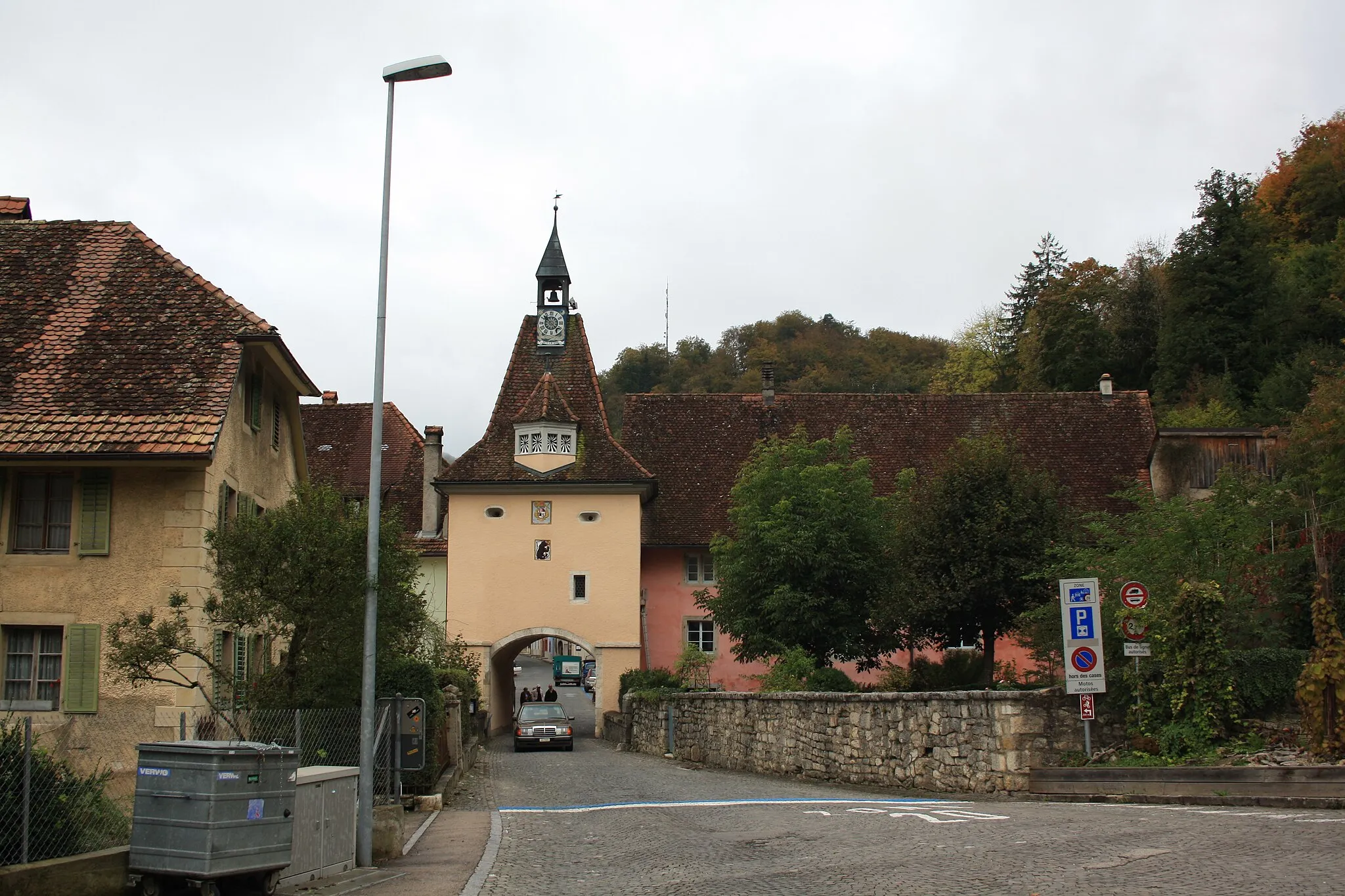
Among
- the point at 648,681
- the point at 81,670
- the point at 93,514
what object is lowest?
the point at 648,681

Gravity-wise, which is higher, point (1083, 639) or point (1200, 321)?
point (1200, 321)

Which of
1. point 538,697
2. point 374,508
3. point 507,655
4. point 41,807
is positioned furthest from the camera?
point 538,697

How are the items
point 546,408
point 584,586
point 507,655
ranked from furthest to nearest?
point 507,655, point 546,408, point 584,586

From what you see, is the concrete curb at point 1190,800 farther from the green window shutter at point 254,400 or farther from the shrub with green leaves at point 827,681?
the green window shutter at point 254,400

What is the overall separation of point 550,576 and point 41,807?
103 ft

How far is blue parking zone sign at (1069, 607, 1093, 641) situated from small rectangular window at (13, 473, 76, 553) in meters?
15.3

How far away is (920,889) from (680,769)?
746 inches

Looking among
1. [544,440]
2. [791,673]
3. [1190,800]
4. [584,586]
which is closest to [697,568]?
[584,586]

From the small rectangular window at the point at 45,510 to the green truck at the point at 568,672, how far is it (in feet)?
199

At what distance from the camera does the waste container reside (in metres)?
11.2

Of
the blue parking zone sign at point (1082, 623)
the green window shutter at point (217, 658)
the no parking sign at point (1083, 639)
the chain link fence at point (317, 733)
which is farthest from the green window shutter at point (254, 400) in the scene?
the blue parking zone sign at point (1082, 623)

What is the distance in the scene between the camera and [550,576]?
42.7 m

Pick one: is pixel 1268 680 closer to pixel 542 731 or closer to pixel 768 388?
pixel 542 731

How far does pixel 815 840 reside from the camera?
14.3m
